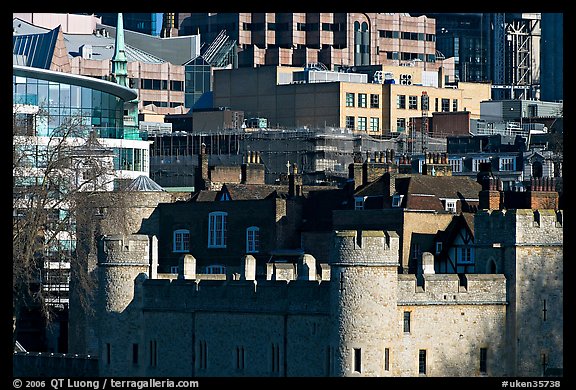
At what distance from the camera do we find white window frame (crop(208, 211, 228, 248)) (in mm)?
101062

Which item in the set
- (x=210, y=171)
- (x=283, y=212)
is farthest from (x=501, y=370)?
(x=210, y=171)

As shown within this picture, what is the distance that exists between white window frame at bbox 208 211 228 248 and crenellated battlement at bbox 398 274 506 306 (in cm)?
2690

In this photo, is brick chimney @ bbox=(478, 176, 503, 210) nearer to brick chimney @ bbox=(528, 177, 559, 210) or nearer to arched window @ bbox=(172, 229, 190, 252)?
brick chimney @ bbox=(528, 177, 559, 210)

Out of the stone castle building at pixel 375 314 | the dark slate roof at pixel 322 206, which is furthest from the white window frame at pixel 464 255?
the dark slate roof at pixel 322 206

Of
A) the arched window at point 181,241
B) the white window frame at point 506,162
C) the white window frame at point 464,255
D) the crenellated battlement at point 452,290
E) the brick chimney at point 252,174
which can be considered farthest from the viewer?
the white window frame at point 506,162

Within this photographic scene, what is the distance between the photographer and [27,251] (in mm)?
87875

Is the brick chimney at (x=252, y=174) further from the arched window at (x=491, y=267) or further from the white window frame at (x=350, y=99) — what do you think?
the white window frame at (x=350, y=99)

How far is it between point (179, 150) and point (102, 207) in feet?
175

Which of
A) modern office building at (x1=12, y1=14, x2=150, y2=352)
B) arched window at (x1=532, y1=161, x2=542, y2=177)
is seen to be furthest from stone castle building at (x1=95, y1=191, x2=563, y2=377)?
arched window at (x1=532, y1=161, x2=542, y2=177)

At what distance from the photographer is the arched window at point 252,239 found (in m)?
99.8

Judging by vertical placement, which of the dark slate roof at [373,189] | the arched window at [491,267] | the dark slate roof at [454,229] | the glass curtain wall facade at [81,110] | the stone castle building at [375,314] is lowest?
the stone castle building at [375,314]

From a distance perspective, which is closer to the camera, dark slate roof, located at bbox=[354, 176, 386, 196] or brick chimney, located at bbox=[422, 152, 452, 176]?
dark slate roof, located at bbox=[354, 176, 386, 196]

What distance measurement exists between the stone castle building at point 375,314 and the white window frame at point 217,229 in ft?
62.9

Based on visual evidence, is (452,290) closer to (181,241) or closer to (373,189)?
(373,189)
